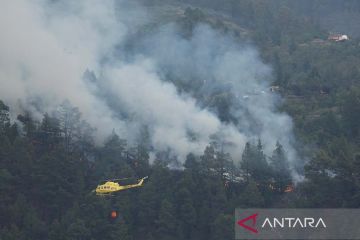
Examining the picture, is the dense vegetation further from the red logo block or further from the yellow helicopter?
the red logo block

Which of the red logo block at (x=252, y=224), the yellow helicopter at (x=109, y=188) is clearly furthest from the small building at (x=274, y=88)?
the red logo block at (x=252, y=224)

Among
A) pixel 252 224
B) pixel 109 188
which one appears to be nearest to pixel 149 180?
pixel 109 188

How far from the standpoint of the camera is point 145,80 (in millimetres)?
66000

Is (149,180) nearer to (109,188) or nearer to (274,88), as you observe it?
(109,188)

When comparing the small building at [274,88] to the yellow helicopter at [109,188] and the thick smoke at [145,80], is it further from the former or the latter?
the yellow helicopter at [109,188]

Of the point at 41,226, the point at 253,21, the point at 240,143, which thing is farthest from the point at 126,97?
the point at 253,21

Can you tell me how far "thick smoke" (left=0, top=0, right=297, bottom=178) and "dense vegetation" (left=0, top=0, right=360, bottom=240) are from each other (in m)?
1.56

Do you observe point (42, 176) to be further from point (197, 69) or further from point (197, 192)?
point (197, 69)

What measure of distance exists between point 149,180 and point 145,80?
12.2 m

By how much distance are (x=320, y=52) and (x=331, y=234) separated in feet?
129

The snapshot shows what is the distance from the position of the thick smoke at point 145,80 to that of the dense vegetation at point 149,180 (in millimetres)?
1556

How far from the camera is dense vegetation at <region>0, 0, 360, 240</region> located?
51.7m

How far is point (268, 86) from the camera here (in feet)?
233

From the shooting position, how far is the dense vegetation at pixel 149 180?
51719 millimetres
